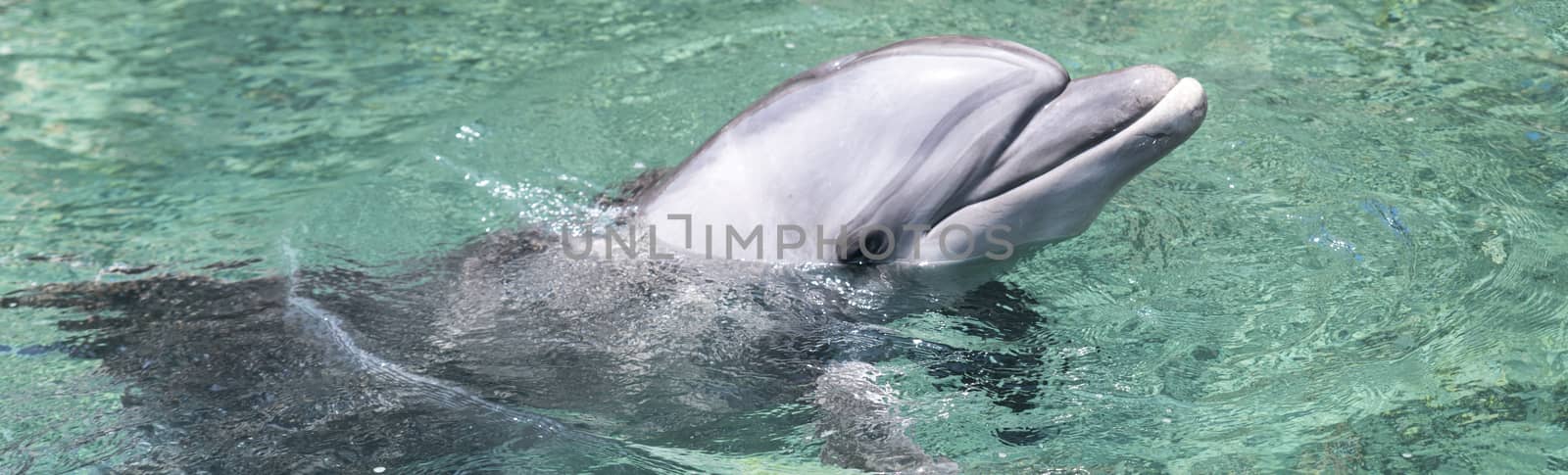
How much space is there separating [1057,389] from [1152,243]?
1.12 meters

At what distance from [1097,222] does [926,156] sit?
1.53m

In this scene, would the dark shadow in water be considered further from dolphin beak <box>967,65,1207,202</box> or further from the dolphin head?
dolphin beak <box>967,65,1207,202</box>

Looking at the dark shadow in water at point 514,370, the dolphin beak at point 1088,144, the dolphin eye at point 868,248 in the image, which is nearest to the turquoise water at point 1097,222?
the dark shadow in water at point 514,370

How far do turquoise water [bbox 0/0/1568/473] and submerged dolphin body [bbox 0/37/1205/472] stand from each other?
140mm

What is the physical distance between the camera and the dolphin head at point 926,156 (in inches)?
159

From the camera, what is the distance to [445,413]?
14.0 ft

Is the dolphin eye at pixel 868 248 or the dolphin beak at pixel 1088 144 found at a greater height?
the dolphin beak at pixel 1088 144

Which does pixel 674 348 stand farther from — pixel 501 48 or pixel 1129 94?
pixel 501 48

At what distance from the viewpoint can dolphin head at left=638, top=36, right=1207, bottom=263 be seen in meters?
4.05

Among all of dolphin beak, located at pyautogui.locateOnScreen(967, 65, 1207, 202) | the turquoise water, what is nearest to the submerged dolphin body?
dolphin beak, located at pyautogui.locateOnScreen(967, 65, 1207, 202)

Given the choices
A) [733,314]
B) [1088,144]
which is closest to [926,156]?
[1088,144]

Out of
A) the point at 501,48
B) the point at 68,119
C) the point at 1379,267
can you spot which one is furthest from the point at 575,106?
the point at 1379,267

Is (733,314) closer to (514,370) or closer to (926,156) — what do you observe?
(514,370)

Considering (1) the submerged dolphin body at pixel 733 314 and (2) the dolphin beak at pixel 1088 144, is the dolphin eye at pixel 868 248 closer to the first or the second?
(1) the submerged dolphin body at pixel 733 314
